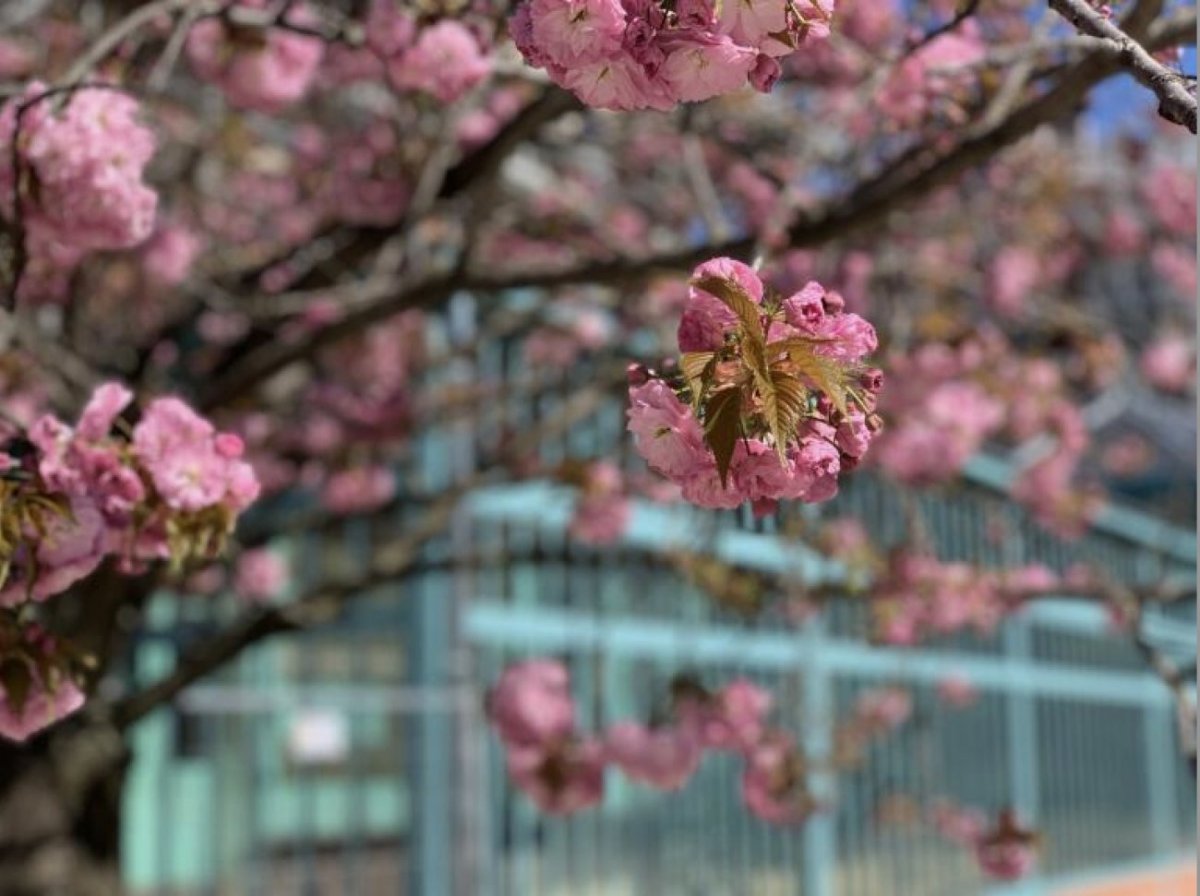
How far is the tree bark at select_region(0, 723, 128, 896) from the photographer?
4.09m

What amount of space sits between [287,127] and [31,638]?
459cm

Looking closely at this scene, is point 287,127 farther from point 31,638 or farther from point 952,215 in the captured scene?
point 31,638

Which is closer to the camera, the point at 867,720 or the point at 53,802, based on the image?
the point at 53,802

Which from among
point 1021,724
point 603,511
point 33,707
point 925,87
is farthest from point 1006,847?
point 1021,724

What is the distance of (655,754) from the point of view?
4207 mm

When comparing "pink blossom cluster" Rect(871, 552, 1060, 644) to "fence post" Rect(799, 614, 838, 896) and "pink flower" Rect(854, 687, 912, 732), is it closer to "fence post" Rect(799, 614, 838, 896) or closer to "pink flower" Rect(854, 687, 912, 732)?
"pink flower" Rect(854, 687, 912, 732)

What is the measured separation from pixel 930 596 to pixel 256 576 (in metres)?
2.60

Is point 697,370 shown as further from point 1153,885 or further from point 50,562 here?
point 1153,885

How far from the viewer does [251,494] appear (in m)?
2.36

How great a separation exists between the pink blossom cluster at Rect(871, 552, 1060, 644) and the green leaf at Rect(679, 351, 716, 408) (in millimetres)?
2934

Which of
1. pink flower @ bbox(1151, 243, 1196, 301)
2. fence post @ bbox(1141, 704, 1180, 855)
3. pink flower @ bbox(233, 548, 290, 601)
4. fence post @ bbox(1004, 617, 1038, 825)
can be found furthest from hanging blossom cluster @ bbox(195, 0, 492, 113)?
fence post @ bbox(1141, 704, 1180, 855)

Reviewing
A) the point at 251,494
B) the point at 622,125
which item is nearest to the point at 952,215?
the point at 622,125

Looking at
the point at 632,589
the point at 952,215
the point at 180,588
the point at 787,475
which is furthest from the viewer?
the point at 632,589

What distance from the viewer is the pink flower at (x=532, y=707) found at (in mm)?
4355
